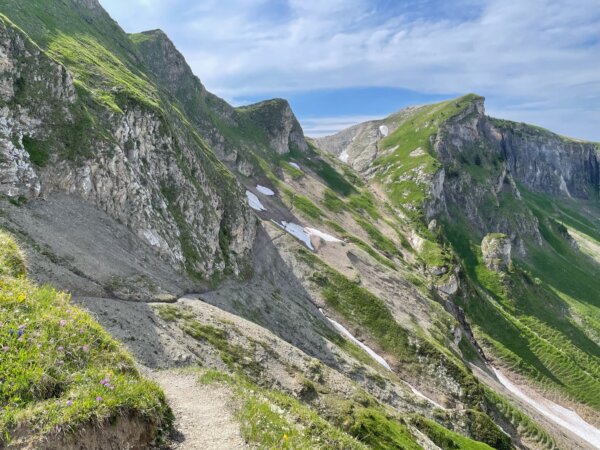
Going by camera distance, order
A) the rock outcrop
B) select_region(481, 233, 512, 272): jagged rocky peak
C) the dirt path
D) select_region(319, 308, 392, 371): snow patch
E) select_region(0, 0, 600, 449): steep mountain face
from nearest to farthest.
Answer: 1. the dirt path
2. select_region(0, 0, 600, 449): steep mountain face
3. the rock outcrop
4. select_region(319, 308, 392, 371): snow patch
5. select_region(481, 233, 512, 272): jagged rocky peak

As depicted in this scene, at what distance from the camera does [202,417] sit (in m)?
19.1

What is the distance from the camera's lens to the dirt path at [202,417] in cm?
1689

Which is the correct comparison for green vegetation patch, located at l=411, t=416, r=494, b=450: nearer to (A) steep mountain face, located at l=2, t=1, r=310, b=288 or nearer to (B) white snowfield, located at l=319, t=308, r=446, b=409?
(B) white snowfield, located at l=319, t=308, r=446, b=409

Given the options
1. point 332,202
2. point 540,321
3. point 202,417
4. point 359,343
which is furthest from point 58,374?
point 540,321

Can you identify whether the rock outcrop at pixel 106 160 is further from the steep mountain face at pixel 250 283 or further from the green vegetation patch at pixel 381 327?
the green vegetation patch at pixel 381 327

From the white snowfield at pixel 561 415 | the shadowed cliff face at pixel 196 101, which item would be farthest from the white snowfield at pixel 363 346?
the shadowed cliff face at pixel 196 101

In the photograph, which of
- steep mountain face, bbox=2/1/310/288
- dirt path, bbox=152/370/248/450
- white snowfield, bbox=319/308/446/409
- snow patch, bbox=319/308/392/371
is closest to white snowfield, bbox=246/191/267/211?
steep mountain face, bbox=2/1/310/288

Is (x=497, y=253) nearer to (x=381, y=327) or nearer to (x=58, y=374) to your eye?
(x=381, y=327)

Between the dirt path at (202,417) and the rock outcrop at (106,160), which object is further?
the rock outcrop at (106,160)

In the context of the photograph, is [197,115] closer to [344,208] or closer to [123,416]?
[344,208]

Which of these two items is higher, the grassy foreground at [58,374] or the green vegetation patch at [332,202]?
the green vegetation patch at [332,202]

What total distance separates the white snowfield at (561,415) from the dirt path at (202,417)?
99.7 m

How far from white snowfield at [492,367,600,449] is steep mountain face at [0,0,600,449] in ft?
2.83

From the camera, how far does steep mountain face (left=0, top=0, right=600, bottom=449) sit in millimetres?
39812
